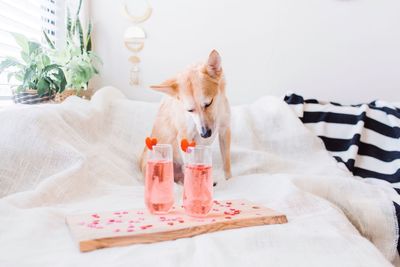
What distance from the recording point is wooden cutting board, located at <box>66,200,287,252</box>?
792 millimetres

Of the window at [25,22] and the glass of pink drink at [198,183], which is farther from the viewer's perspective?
the window at [25,22]

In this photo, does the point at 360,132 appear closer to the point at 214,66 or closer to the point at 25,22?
the point at 214,66

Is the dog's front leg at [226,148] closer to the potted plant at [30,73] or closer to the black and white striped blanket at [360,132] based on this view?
the black and white striped blanket at [360,132]

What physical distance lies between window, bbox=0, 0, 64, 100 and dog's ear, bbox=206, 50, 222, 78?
970mm

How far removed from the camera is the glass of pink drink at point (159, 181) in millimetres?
971

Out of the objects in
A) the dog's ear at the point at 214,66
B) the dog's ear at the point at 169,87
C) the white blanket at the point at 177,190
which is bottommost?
the white blanket at the point at 177,190

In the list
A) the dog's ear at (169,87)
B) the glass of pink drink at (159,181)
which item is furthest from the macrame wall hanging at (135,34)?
the glass of pink drink at (159,181)

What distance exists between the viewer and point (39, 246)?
30.7 inches

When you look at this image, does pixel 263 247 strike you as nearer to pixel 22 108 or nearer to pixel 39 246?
pixel 39 246

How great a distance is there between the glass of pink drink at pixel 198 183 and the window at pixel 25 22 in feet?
3.84

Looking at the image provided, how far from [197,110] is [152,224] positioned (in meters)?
0.56

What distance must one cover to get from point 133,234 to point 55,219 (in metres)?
0.26

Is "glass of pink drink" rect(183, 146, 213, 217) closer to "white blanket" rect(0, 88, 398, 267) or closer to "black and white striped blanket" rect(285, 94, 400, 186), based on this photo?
"white blanket" rect(0, 88, 398, 267)

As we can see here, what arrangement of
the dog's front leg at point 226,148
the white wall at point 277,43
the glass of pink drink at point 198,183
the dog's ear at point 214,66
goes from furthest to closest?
1. the white wall at point 277,43
2. the dog's front leg at point 226,148
3. the dog's ear at point 214,66
4. the glass of pink drink at point 198,183
